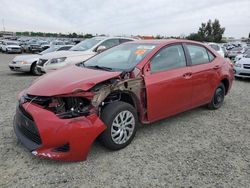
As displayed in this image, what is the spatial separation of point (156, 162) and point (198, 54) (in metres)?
2.63

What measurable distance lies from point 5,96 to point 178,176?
5.30 meters

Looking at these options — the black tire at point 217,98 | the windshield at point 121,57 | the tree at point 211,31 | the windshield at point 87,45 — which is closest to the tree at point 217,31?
the tree at point 211,31

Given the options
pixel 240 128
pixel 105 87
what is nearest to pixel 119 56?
pixel 105 87

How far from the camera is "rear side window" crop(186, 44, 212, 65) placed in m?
4.84

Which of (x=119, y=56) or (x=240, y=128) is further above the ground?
(x=119, y=56)

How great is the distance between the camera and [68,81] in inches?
136

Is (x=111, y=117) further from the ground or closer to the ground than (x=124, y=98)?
closer to the ground

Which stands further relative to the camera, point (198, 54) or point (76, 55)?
point (76, 55)

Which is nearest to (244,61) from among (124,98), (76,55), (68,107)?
(76,55)

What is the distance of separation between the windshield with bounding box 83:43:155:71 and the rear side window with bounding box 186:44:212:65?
0.93m

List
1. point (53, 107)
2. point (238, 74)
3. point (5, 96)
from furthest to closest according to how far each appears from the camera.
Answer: point (238, 74), point (5, 96), point (53, 107)

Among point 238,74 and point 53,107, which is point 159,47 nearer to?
point 53,107

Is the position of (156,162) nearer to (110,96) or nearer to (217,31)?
(110,96)

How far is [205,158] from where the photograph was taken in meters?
3.49
